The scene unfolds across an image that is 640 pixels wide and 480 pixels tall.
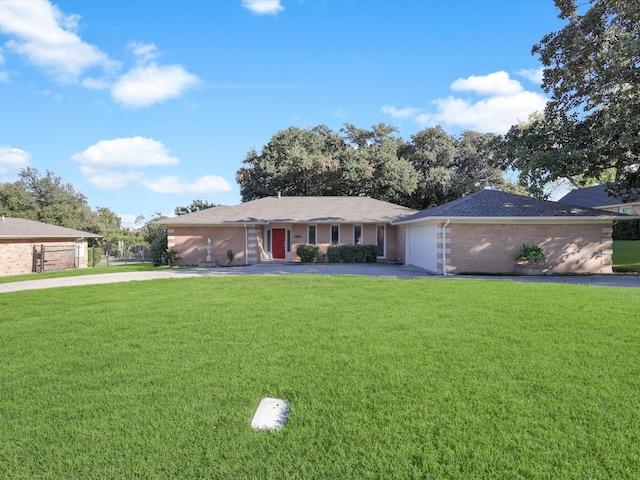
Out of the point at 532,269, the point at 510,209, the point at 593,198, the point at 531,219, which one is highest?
the point at 593,198

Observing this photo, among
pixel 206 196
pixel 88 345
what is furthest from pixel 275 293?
pixel 206 196

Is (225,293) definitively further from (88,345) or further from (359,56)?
(359,56)

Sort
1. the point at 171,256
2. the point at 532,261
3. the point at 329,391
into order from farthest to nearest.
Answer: the point at 171,256, the point at 532,261, the point at 329,391

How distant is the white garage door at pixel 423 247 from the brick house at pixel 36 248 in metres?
22.0

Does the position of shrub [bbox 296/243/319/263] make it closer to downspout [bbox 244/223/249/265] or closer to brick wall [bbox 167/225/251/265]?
brick wall [bbox 167/225/251/265]

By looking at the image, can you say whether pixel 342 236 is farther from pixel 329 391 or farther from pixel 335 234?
pixel 329 391

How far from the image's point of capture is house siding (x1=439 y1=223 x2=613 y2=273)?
16.5 meters

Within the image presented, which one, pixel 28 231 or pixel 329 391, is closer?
pixel 329 391

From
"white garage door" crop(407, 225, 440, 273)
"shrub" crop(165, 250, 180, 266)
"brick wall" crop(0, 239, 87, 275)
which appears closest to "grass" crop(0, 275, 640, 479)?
"white garage door" crop(407, 225, 440, 273)

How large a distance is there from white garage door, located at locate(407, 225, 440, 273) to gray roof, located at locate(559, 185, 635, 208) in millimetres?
17277

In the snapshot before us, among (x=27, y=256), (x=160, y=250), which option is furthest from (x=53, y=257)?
(x=160, y=250)

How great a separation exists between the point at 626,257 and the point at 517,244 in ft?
30.2

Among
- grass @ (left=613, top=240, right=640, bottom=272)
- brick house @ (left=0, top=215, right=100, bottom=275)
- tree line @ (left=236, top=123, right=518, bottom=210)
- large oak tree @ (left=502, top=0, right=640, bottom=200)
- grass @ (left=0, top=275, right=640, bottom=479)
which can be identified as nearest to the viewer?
grass @ (left=0, top=275, right=640, bottom=479)

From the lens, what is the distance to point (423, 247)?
19.0 m
